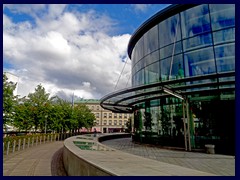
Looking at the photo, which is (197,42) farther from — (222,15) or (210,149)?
(210,149)

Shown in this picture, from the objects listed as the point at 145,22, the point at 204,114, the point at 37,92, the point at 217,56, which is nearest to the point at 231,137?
the point at 204,114

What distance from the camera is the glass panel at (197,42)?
1577 centimetres

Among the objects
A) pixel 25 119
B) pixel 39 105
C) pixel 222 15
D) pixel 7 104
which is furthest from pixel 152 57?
pixel 39 105

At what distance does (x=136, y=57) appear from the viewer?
25.0 m

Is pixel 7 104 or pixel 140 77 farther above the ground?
pixel 140 77

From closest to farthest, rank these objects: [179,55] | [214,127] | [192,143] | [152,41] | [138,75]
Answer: [214,127], [192,143], [179,55], [152,41], [138,75]

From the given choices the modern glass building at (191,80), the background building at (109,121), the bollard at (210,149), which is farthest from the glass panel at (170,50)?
the background building at (109,121)

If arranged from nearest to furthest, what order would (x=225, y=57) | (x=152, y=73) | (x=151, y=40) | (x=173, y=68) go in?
(x=225, y=57), (x=173, y=68), (x=152, y=73), (x=151, y=40)

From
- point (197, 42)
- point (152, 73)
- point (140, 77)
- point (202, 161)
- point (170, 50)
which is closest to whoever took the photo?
point (202, 161)

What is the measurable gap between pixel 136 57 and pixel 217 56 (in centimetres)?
1132

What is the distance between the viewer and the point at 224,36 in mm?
15008

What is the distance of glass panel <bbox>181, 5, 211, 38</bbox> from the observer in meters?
16.1

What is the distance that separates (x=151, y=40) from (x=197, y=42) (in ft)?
18.9
